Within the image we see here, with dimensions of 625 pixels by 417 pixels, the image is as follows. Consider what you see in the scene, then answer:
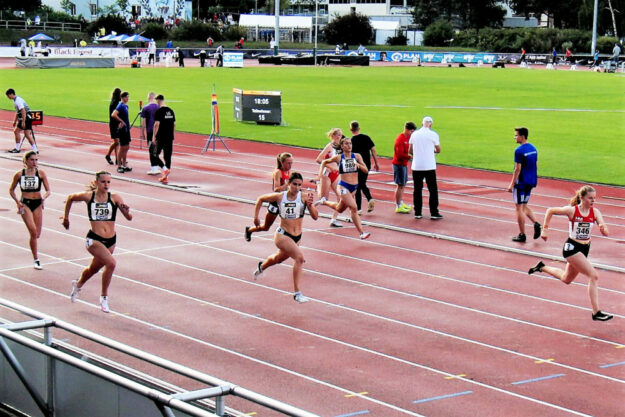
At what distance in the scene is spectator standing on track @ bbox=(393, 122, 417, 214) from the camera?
2050 centimetres

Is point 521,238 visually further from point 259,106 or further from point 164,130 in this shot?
point 259,106

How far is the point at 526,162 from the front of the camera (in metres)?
17.7

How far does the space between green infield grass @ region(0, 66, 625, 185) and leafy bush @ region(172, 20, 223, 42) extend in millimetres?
33390

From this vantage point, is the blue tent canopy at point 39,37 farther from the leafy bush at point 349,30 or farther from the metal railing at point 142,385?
the metal railing at point 142,385

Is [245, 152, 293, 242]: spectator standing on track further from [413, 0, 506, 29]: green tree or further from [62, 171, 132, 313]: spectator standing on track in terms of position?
[413, 0, 506, 29]: green tree

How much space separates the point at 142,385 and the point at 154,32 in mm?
101244

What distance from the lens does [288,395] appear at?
1027 centimetres

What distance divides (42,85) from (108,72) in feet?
49.6

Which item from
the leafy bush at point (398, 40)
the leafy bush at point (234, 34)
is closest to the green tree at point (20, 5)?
the leafy bush at point (234, 34)

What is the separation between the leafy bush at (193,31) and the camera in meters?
107

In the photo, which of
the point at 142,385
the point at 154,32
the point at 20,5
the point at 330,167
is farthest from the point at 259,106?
the point at 20,5

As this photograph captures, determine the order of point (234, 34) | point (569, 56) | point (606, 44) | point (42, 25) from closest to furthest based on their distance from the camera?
1. point (569, 56)
2. point (606, 44)
3. point (42, 25)
4. point (234, 34)

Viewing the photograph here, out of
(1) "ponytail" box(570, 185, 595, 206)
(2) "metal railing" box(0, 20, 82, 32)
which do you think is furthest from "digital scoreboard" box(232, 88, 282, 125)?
(2) "metal railing" box(0, 20, 82, 32)

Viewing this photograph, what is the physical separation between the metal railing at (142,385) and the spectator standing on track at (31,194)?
6068mm
